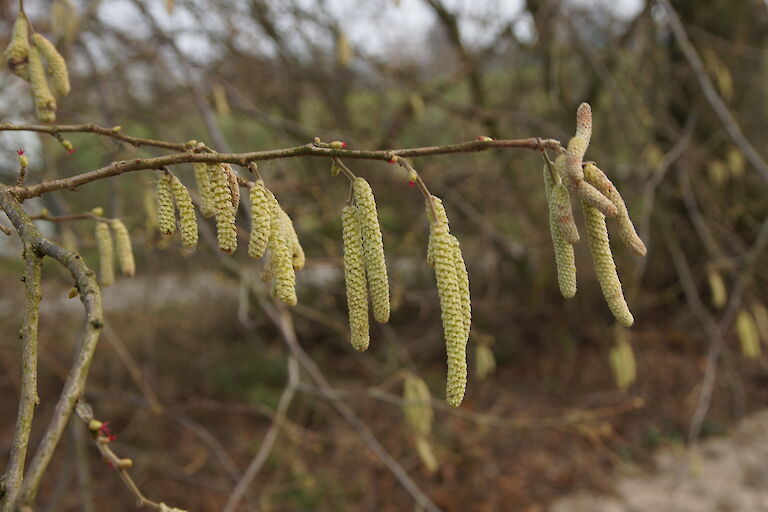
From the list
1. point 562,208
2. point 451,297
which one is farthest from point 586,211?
point 451,297

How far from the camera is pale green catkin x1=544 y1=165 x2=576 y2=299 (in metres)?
1.21

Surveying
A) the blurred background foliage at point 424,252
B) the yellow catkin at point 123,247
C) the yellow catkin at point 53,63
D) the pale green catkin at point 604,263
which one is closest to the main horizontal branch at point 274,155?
the pale green catkin at point 604,263

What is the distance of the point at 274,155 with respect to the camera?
118cm

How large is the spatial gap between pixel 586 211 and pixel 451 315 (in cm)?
31

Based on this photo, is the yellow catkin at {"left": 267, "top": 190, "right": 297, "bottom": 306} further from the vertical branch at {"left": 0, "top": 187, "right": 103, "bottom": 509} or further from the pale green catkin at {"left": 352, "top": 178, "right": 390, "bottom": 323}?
the vertical branch at {"left": 0, "top": 187, "right": 103, "bottom": 509}

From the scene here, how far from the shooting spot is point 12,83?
4406 millimetres

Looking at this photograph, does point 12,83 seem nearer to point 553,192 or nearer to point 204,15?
point 204,15

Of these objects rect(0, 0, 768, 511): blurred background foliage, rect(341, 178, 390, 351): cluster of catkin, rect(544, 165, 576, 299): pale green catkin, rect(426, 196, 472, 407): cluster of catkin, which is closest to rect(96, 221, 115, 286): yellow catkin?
rect(341, 178, 390, 351): cluster of catkin

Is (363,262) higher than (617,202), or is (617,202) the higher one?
(617,202)

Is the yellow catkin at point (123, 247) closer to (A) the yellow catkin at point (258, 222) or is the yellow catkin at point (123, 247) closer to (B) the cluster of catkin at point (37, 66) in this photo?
(B) the cluster of catkin at point (37, 66)

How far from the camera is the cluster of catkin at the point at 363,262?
1179 millimetres

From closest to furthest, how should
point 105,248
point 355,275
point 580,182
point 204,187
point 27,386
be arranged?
point 27,386
point 580,182
point 355,275
point 204,187
point 105,248

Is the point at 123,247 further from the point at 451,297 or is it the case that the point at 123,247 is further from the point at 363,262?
the point at 451,297

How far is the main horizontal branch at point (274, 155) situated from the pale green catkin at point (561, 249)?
0.25ft
